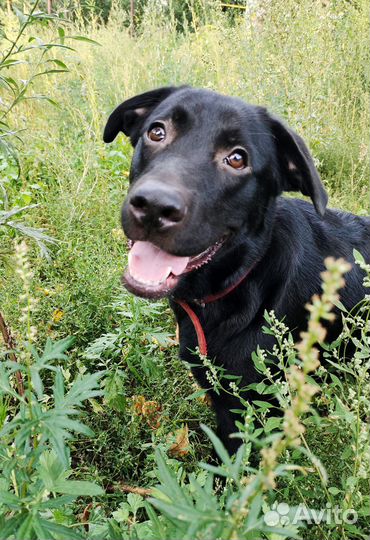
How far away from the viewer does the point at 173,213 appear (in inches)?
59.3

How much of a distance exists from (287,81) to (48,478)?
3.41 meters

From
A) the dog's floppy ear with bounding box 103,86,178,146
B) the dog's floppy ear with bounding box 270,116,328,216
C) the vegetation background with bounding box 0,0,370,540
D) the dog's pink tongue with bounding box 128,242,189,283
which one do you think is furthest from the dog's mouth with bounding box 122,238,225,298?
the dog's floppy ear with bounding box 103,86,178,146

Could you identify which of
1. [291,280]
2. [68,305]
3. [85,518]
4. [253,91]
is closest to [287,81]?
[253,91]

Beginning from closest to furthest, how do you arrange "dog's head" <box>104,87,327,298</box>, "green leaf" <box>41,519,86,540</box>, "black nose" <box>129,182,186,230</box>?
1. "green leaf" <box>41,519,86,540</box>
2. "black nose" <box>129,182,186,230</box>
3. "dog's head" <box>104,87,327,298</box>

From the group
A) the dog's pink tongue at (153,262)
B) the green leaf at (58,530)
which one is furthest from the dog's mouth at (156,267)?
the green leaf at (58,530)

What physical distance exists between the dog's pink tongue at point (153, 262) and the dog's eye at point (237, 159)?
445 millimetres

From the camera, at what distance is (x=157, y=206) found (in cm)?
148

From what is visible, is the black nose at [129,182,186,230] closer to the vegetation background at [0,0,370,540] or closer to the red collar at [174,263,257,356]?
the vegetation background at [0,0,370,540]

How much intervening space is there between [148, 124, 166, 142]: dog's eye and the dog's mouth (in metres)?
0.49

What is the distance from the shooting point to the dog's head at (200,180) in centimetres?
157

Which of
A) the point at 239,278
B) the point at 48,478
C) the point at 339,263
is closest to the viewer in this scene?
the point at 339,263

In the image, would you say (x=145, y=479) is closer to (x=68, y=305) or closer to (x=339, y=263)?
(x=68, y=305)

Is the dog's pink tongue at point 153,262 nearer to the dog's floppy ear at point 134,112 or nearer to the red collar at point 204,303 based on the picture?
the red collar at point 204,303

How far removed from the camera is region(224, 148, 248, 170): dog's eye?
1.87 meters
